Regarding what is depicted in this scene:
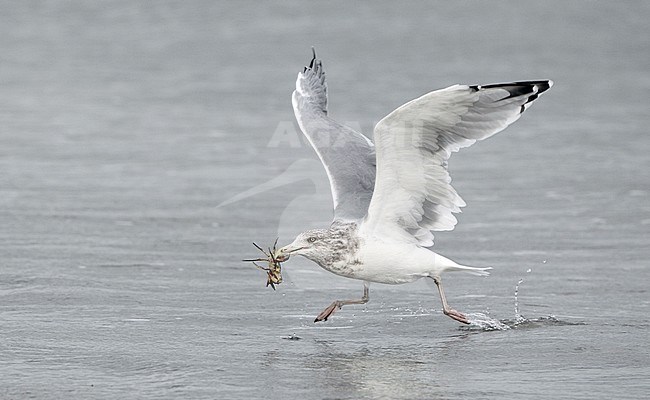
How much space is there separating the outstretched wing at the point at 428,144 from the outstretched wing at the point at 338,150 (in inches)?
9.3

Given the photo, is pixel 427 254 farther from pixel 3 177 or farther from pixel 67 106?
pixel 67 106

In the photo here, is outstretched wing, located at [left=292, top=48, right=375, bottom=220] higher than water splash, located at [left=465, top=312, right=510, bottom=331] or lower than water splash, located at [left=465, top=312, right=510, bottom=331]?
higher

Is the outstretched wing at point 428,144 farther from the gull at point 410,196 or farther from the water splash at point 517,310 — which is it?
the water splash at point 517,310

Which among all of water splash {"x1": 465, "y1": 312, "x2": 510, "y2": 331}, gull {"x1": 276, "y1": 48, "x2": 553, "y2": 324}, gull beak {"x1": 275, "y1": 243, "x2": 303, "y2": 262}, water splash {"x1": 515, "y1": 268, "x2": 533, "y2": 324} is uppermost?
gull {"x1": 276, "y1": 48, "x2": 553, "y2": 324}

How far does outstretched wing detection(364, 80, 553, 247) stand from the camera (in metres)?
7.37

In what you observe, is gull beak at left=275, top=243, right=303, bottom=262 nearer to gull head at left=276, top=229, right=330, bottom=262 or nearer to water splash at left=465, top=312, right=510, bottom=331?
gull head at left=276, top=229, right=330, bottom=262

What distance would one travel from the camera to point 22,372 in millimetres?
6391

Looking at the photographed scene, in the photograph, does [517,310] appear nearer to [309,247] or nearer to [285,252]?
[309,247]

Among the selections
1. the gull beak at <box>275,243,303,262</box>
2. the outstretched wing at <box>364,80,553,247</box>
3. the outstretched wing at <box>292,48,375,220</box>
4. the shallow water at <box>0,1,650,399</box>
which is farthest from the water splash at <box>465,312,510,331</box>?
the gull beak at <box>275,243,303,262</box>

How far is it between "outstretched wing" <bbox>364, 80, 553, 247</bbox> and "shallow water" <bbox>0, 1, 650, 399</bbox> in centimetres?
61

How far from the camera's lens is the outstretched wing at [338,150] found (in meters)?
8.23

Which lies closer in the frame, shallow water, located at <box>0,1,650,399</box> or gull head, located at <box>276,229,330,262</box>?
shallow water, located at <box>0,1,650,399</box>

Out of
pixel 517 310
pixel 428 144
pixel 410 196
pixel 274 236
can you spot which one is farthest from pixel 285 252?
pixel 274 236

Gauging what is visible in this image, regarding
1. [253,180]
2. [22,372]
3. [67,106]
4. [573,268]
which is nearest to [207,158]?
[253,180]
